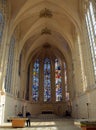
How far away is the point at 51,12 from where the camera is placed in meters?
21.2

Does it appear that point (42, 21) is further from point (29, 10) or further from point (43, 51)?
point (43, 51)

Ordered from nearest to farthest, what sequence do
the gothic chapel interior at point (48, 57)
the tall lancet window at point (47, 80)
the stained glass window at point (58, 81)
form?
the gothic chapel interior at point (48, 57) → the stained glass window at point (58, 81) → the tall lancet window at point (47, 80)

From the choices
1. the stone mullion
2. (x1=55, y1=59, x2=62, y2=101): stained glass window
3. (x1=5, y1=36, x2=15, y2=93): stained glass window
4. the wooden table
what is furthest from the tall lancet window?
the wooden table

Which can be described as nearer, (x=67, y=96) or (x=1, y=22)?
(x=1, y=22)

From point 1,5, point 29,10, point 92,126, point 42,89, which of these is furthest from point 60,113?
point 92,126

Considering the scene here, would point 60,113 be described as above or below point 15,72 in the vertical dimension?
below

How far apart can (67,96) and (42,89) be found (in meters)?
5.49

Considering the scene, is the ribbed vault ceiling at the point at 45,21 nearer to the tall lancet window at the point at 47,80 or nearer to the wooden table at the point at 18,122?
the tall lancet window at the point at 47,80

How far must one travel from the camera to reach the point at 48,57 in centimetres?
3347

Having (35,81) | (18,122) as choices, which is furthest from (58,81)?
(18,122)

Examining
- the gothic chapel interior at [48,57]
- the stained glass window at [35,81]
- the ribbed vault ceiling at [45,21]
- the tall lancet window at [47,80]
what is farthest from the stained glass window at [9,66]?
the tall lancet window at [47,80]

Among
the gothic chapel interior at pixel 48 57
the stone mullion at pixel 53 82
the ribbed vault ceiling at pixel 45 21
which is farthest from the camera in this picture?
the stone mullion at pixel 53 82

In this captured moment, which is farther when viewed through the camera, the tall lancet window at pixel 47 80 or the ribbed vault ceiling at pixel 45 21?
the tall lancet window at pixel 47 80

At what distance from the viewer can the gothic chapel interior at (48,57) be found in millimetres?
16094
